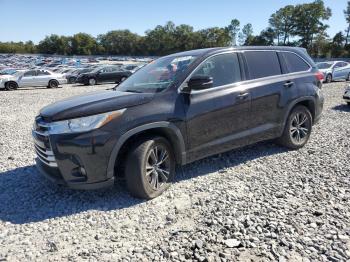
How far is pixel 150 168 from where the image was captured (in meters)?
3.99

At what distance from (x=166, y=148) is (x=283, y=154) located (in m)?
2.50

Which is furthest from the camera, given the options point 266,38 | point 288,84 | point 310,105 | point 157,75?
point 266,38

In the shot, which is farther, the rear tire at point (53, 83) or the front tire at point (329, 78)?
the rear tire at point (53, 83)

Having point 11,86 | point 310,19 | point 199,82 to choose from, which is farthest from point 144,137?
point 310,19

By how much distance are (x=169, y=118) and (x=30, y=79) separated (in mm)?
21425

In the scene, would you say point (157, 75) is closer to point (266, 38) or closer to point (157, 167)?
point (157, 167)

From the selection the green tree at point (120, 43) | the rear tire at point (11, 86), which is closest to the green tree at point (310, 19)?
the green tree at point (120, 43)

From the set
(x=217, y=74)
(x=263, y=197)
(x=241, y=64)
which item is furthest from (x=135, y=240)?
(x=241, y=64)

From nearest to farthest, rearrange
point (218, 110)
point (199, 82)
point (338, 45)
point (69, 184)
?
point (69, 184) < point (199, 82) < point (218, 110) < point (338, 45)

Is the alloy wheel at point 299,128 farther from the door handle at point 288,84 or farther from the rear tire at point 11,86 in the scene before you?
the rear tire at point 11,86

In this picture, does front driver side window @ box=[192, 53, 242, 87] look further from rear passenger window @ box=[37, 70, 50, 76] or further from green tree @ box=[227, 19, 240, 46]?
green tree @ box=[227, 19, 240, 46]

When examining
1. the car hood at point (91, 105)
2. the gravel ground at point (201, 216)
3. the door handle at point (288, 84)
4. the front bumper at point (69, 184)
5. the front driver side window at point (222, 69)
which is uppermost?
the front driver side window at point (222, 69)

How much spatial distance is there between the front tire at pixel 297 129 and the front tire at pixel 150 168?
2424mm

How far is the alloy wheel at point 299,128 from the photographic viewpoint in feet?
18.7
